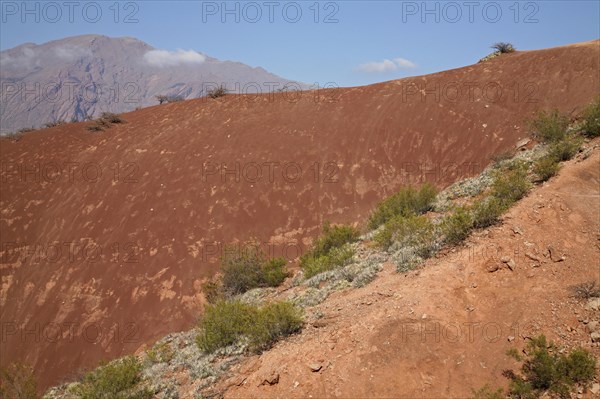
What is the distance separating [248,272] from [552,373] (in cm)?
1033

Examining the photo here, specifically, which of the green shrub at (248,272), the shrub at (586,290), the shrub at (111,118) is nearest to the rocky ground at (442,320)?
the shrub at (586,290)

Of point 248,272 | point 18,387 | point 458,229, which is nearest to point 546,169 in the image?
point 458,229

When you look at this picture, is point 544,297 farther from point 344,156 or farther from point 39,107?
point 39,107

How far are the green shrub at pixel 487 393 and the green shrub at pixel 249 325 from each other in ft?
10.5

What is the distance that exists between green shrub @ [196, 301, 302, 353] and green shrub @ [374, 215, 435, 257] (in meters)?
3.03

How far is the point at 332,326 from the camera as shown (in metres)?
6.84

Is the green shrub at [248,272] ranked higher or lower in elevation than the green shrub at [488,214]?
lower

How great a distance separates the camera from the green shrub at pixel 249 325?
7188mm

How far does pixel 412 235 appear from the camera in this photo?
9.34 meters

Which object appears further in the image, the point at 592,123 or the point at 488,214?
the point at 592,123

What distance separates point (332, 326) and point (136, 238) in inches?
580

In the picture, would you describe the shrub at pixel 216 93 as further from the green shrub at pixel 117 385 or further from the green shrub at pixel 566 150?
the green shrub at pixel 117 385

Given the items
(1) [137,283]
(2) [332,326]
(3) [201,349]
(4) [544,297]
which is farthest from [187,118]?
(4) [544,297]

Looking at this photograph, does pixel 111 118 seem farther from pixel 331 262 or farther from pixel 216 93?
pixel 331 262
